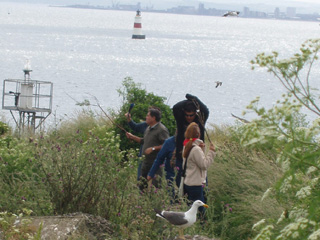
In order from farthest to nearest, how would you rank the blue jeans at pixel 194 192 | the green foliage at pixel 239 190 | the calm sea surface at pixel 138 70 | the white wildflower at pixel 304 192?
the calm sea surface at pixel 138 70 → the blue jeans at pixel 194 192 → the green foliage at pixel 239 190 → the white wildflower at pixel 304 192

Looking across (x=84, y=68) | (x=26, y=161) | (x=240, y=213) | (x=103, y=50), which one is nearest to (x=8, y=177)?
(x=26, y=161)

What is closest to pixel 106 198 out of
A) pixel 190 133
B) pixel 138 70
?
pixel 190 133

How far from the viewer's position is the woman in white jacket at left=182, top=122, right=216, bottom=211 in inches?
297

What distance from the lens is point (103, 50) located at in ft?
341

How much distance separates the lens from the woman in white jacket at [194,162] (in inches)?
297

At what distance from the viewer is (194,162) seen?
25.0ft

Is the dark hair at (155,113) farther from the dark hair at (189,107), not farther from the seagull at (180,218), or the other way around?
the seagull at (180,218)

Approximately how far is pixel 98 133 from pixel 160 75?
5737 centimetres

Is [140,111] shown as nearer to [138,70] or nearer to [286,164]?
[286,164]

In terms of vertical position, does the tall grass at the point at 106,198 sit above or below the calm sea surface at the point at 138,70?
above

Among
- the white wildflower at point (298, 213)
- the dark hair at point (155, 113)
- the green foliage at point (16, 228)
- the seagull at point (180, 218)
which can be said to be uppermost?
the white wildflower at point (298, 213)

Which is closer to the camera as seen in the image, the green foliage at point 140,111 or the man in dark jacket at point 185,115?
the man in dark jacket at point 185,115

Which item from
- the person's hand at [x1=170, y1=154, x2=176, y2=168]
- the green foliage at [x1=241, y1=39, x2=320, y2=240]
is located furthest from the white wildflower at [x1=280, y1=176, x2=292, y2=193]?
the person's hand at [x1=170, y1=154, x2=176, y2=168]

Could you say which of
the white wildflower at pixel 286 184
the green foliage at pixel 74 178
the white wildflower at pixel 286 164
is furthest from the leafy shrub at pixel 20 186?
the white wildflower at pixel 286 164
